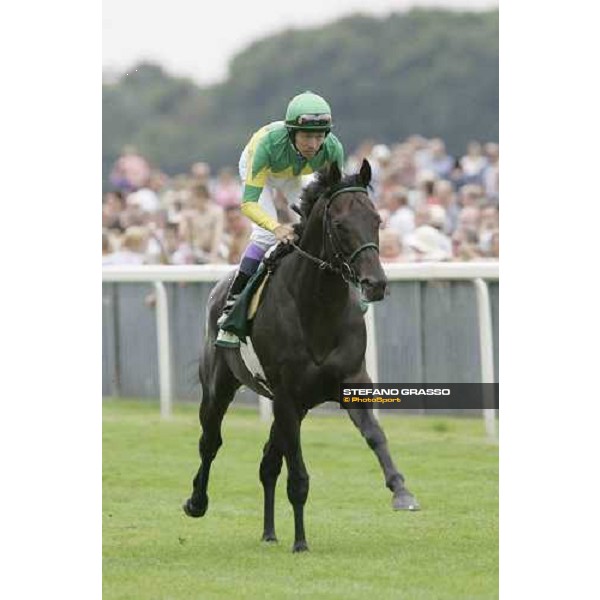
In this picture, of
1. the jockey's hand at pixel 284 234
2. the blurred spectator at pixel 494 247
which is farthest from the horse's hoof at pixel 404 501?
the blurred spectator at pixel 494 247

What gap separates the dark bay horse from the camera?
846 cm

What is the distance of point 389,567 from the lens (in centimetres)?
831

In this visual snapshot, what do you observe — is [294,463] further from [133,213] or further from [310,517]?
[133,213]

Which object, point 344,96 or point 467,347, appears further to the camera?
point 344,96

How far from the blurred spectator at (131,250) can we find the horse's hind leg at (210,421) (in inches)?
146

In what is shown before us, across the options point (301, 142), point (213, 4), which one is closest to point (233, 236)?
point (213, 4)

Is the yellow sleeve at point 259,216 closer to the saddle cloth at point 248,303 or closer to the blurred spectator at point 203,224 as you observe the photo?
the saddle cloth at point 248,303

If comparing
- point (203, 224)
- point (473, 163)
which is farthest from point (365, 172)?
point (203, 224)

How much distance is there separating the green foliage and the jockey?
1.56 m

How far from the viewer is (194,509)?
9.59 metres

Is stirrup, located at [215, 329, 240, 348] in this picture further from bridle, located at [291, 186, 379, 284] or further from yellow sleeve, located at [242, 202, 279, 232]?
bridle, located at [291, 186, 379, 284]
